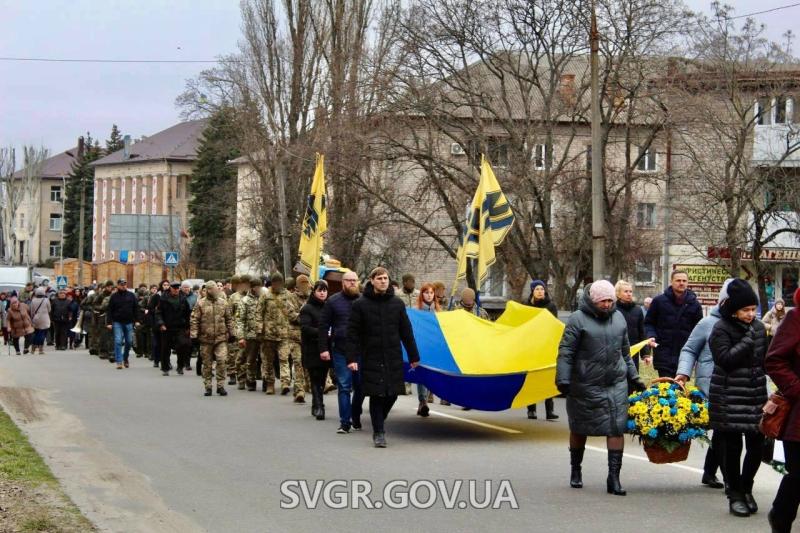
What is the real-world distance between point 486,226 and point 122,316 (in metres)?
10.5

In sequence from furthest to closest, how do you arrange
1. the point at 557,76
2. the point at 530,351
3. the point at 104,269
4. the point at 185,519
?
the point at 104,269
the point at 557,76
the point at 530,351
the point at 185,519

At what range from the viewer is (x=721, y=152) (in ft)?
118

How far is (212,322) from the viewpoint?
1933cm

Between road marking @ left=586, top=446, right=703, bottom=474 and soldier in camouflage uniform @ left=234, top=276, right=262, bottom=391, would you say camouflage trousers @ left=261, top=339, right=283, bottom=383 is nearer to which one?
soldier in camouflage uniform @ left=234, top=276, right=262, bottom=391

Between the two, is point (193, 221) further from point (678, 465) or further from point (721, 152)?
point (678, 465)

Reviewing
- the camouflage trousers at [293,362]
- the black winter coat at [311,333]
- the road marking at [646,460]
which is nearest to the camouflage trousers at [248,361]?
the camouflage trousers at [293,362]

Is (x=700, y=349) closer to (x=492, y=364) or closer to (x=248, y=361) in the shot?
(x=492, y=364)

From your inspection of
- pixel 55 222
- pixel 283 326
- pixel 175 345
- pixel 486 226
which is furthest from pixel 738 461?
pixel 55 222

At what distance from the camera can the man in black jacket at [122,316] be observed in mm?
26812

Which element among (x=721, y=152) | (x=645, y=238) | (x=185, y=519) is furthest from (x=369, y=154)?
(x=185, y=519)

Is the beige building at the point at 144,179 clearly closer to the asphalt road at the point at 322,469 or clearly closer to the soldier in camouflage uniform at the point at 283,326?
the soldier in camouflage uniform at the point at 283,326

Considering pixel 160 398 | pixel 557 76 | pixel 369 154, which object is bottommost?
pixel 160 398

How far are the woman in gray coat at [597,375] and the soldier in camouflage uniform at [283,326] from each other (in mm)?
8631

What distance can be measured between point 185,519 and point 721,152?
2979 cm
